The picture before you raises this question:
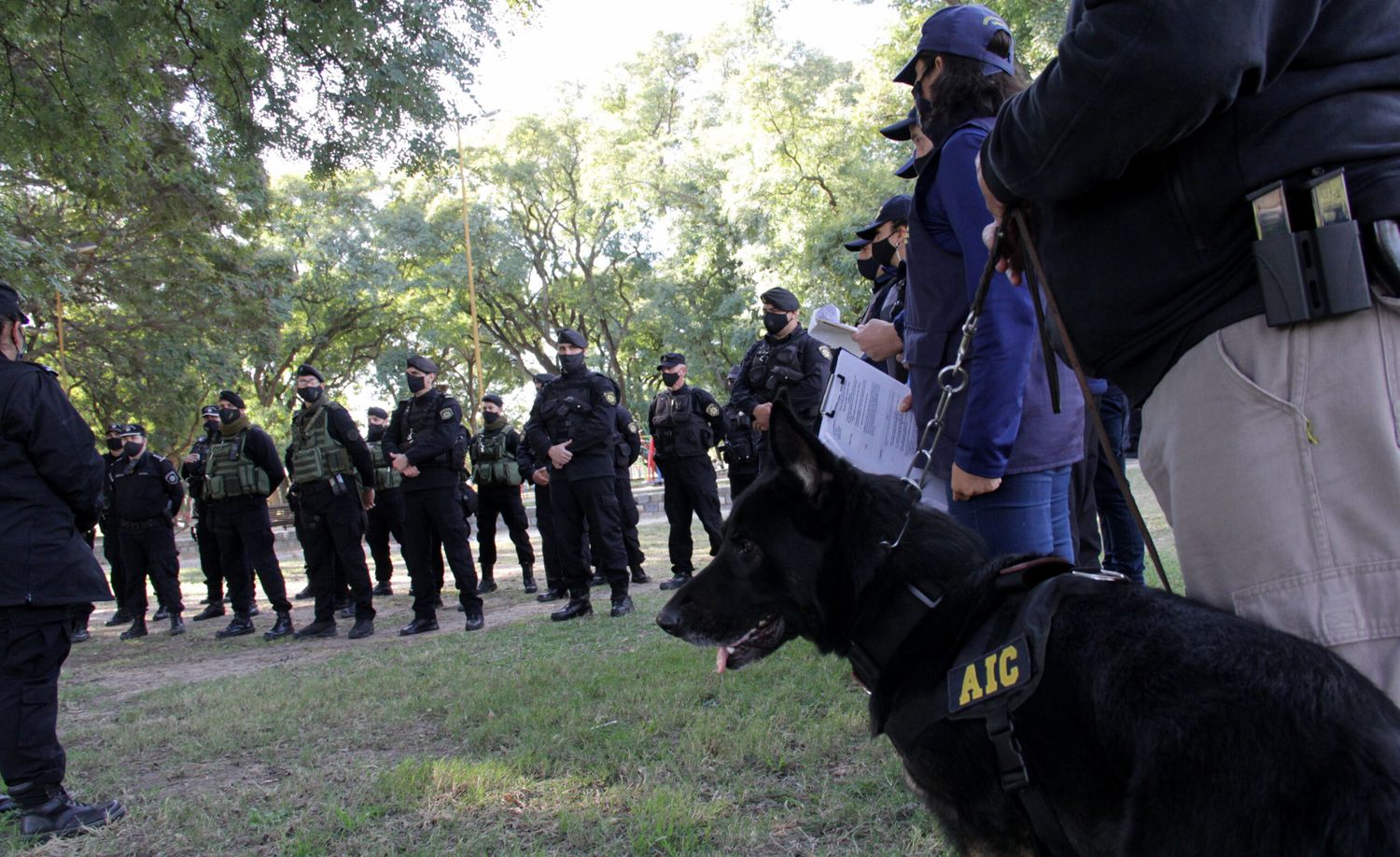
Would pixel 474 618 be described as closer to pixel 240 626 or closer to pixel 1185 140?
pixel 240 626

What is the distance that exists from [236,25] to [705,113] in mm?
29836

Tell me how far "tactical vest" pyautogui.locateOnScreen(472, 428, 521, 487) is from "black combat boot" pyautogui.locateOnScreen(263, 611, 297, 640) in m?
3.36

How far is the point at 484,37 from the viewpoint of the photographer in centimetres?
770

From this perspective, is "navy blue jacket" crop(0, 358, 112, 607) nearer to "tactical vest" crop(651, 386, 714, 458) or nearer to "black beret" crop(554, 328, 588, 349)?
"black beret" crop(554, 328, 588, 349)

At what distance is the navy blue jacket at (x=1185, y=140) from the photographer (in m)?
1.43

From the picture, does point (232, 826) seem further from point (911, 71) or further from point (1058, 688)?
point (911, 71)

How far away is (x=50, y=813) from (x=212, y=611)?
8.48m

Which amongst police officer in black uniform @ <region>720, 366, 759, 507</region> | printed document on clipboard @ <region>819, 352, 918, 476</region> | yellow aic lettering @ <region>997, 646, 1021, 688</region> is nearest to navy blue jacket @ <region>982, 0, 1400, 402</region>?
yellow aic lettering @ <region>997, 646, 1021, 688</region>

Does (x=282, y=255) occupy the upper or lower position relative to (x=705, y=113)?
lower

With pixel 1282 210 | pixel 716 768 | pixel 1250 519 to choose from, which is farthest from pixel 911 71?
pixel 716 768

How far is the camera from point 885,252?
16.1 feet

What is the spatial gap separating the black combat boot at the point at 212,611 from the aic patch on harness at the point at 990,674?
11771 mm

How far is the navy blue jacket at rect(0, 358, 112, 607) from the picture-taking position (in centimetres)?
394

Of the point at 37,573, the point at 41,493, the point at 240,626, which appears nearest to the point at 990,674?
the point at 37,573
